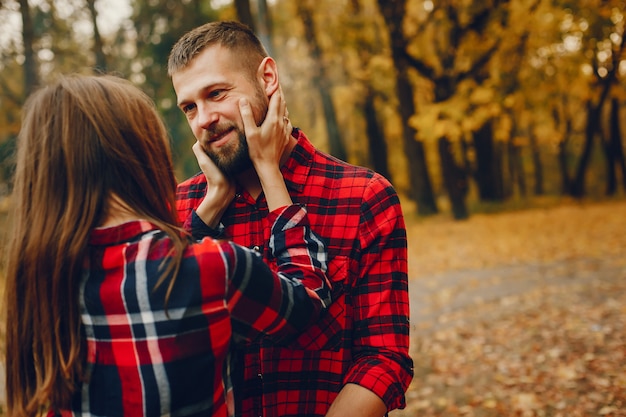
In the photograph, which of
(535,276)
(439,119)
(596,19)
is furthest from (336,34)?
(535,276)

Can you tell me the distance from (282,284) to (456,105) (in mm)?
13730

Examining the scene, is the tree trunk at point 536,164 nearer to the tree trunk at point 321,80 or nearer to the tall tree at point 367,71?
the tall tree at point 367,71

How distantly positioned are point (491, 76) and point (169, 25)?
9896 mm

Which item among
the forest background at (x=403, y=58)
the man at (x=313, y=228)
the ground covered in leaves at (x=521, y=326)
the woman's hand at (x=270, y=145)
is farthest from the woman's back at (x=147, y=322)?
the forest background at (x=403, y=58)

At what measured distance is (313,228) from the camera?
205 cm

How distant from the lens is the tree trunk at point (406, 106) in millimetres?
15336

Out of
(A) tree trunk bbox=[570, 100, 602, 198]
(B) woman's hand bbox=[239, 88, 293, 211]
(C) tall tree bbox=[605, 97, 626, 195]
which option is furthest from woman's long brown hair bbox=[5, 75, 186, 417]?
(C) tall tree bbox=[605, 97, 626, 195]

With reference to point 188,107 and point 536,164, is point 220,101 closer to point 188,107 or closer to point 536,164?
point 188,107

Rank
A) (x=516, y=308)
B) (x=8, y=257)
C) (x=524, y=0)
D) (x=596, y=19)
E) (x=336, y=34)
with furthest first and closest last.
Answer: (x=336, y=34) → (x=524, y=0) → (x=596, y=19) → (x=516, y=308) → (x=8, y=257)

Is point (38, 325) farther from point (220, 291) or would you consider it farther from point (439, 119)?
point (439, 119)

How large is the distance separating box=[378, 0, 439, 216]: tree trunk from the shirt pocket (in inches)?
557

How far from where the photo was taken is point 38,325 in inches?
59.5

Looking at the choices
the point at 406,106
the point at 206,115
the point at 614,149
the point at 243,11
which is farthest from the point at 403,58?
the point at 206,115

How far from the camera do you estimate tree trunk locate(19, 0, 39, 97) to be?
10.0 m
